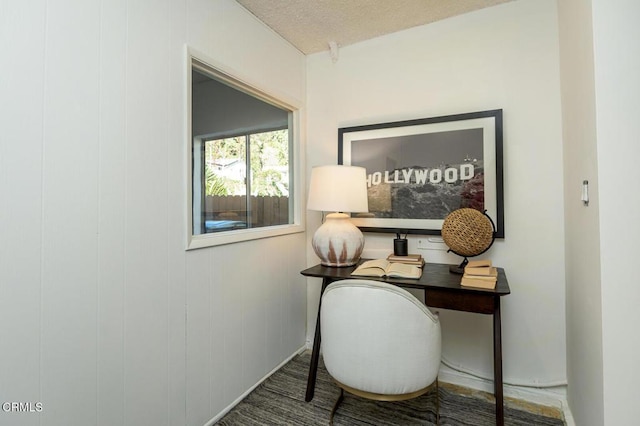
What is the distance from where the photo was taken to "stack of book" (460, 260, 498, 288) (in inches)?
60.2

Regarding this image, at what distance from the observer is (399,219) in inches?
87.4

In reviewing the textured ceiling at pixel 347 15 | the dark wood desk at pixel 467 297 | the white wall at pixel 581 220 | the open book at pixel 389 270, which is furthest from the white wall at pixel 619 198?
the textured ceiling at pixel 347 15

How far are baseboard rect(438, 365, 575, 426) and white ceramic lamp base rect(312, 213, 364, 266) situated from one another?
1.09 meters

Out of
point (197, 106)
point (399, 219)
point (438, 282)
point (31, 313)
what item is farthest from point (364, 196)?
point (31, 313)

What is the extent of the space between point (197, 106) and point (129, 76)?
1.33 feet

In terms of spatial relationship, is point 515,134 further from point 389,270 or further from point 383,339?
point 383,339

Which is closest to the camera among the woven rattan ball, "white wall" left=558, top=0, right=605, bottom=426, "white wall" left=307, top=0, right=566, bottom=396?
"white wall" left=558, top=0, right=605, bottom=426

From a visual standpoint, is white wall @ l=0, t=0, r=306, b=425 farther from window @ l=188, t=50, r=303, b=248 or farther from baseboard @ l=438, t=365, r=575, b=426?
baseboard @ l=438, t=365, r=575, b=426

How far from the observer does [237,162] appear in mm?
1988

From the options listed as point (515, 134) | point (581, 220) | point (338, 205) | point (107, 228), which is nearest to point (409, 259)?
point (338, 205)

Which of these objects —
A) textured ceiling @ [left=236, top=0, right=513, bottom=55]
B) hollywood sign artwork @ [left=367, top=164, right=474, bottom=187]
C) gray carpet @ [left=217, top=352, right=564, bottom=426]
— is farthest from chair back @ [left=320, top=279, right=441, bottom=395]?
textured ceiling @ [left=236, top=0, right=513, bottom=55]

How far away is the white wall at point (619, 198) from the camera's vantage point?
3.45 ft

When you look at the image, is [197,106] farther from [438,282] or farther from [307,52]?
[438,282]

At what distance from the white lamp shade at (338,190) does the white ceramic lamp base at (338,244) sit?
162 millimetres
